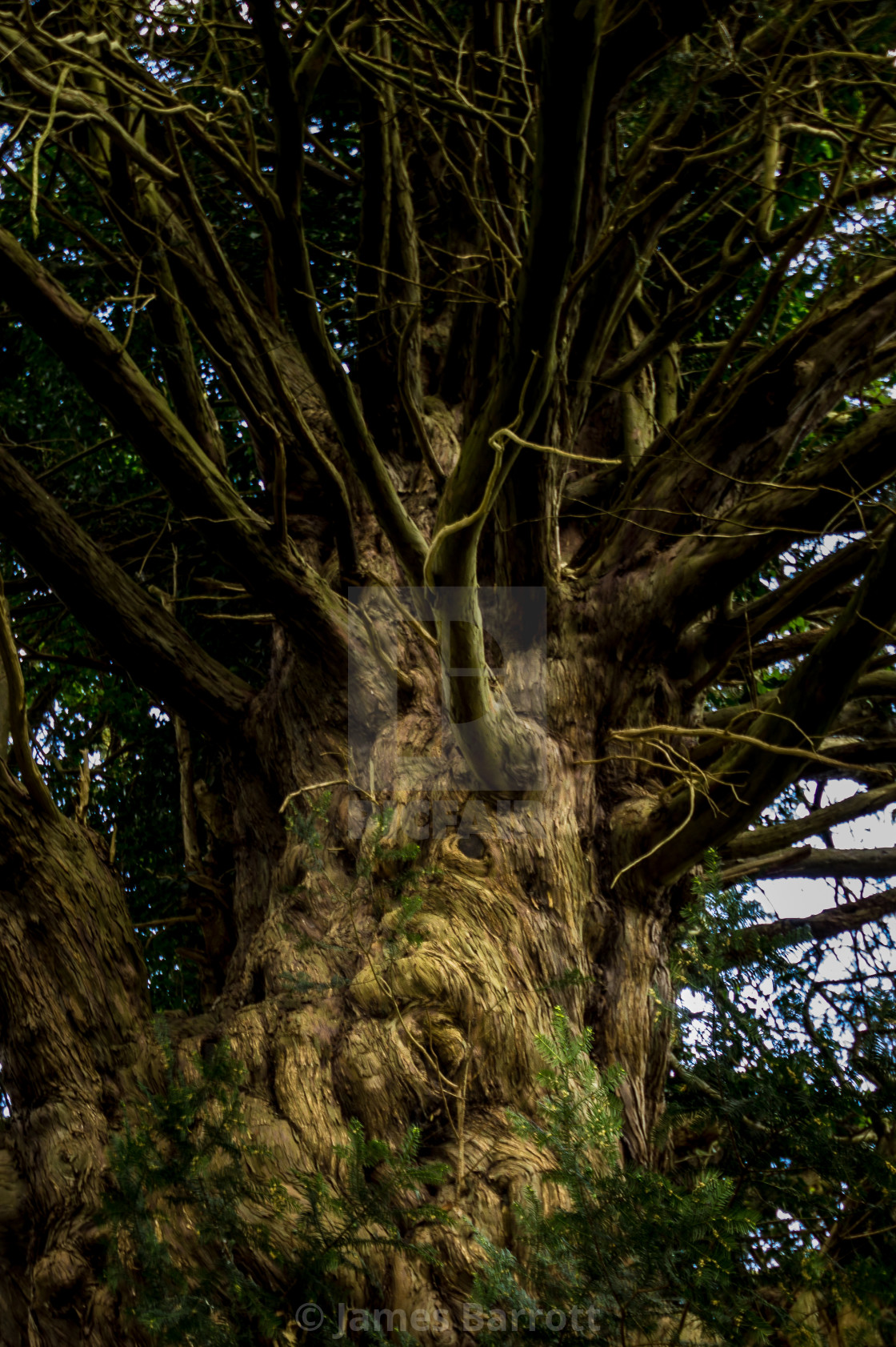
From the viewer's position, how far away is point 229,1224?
1.90 meters

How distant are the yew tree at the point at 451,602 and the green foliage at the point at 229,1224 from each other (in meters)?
0.04

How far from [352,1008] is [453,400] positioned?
3086mm

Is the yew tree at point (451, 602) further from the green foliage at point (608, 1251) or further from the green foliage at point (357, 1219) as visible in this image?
the green foliage at point (608, 1251)

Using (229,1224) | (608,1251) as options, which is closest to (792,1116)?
(608,1251)

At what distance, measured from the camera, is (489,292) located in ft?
11.6

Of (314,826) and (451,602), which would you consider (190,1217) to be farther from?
(451,602)

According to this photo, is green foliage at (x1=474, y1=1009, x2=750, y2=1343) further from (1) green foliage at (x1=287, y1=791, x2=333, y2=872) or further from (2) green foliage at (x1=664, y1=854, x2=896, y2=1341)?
(1) green foliage at (x1=287, y1=791, x2=333, y2=872)

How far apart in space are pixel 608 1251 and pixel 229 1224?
2.52 ft

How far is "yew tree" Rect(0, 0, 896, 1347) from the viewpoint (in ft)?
7.25

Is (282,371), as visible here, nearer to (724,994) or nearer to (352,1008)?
(352,1008)

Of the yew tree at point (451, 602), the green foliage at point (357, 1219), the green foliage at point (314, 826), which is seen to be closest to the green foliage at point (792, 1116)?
the yew tree at point (451, 602)

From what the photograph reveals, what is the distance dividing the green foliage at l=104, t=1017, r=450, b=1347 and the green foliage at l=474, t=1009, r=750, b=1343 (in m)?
0.24

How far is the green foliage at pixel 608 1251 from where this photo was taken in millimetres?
1593

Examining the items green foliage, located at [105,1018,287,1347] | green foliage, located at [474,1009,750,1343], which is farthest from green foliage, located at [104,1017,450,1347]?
green foliage, located at [474,1009,750,1343]
